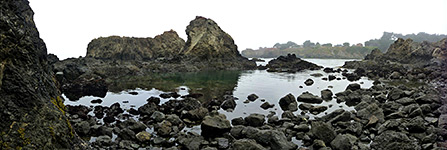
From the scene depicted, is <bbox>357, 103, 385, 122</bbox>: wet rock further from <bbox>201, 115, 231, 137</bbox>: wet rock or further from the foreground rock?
the foreground rock

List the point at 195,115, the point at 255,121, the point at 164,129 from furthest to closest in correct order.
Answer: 1. the point at 195,115
2. the point at 255,121
3. the point at 164,129

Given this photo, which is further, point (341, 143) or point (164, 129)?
point (164, 129)

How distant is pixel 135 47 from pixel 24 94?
10976cm

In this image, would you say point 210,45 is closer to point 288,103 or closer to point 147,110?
point 288,103

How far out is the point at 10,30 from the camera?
20.5 feet

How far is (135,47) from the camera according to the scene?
11006 centimetres

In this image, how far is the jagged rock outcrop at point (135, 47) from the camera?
100125mm

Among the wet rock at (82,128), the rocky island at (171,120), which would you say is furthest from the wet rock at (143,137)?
the wet rock at (82,128)

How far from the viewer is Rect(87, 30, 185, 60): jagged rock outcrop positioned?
100 meters

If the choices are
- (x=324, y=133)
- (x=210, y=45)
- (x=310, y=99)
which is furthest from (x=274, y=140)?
(x=210, y=45)

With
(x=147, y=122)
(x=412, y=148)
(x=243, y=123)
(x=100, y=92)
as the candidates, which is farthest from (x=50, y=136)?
(x=100, y=92)

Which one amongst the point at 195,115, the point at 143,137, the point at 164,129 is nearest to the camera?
the point at 143,137

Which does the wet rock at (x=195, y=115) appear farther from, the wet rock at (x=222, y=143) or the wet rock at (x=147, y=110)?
the wet rock at (x=222, y=143)

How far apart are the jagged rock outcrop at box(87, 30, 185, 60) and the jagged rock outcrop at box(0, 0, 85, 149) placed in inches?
3942
